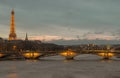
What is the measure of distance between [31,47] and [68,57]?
102ft

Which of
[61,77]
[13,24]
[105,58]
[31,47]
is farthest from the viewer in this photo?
[31,47]

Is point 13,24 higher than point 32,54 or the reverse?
higher

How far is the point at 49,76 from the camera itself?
125 feet

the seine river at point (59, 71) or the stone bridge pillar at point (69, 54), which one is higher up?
the stone bridge pillar at point (69, 54)

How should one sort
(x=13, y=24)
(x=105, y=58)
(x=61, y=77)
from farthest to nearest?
(x=13, y=24), (x=105, y=58), (x=61, y=77)

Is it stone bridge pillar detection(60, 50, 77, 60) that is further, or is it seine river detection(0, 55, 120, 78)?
stone bridge pillar detection(60, 50, 77, 60)

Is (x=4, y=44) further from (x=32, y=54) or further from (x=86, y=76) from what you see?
(x=86, y=76)

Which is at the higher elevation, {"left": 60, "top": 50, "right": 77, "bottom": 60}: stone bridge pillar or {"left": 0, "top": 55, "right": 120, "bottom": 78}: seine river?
{"left": 60, "top": 50, "right": 77, "bottom": 60}: stone bridge pillar

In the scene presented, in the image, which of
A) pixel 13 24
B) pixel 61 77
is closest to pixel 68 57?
pixel 13 24

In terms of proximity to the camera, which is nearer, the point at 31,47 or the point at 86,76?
the point at 86,76

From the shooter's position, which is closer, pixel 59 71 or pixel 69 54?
pixel 59 71

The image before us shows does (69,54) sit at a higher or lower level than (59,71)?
higher

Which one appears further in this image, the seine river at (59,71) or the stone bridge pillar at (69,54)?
the stone bridge pillar at (69,54)

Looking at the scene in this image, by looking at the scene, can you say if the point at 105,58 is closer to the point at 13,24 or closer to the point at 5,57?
the point at 5,57
